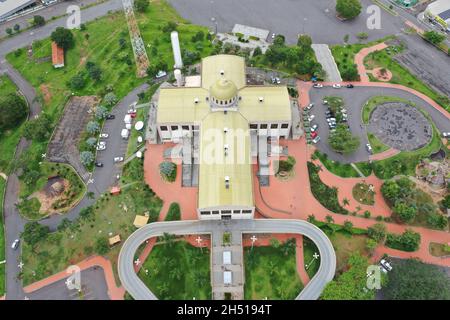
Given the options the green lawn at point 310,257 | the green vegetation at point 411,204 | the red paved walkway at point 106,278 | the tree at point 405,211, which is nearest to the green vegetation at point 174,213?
the red paved walkway at point 106,278

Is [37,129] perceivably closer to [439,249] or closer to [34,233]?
[34,233]

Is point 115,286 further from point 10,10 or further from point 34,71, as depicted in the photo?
point 10,10

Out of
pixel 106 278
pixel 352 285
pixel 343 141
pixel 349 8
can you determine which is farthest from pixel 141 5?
pixel 352 285

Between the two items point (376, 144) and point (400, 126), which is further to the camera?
point (400, 126)

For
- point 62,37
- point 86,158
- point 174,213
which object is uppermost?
point 62,37

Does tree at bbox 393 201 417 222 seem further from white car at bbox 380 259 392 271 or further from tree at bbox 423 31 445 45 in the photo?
tree at bbox 423 31 445 45

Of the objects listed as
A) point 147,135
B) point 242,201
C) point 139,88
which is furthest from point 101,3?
point 242,201

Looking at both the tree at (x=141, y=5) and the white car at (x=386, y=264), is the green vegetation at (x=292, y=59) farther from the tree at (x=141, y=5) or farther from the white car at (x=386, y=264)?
the white car at (x=386, y=264)
